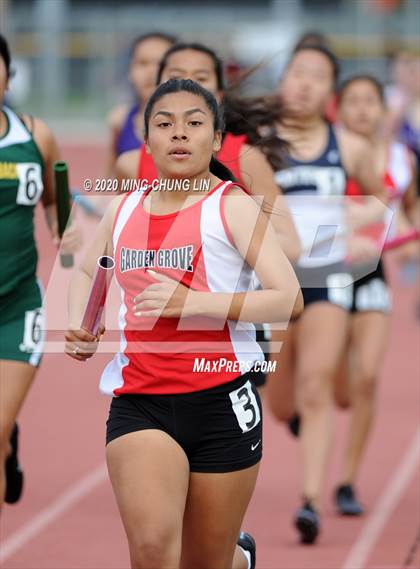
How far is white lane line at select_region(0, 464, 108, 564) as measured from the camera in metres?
7.08

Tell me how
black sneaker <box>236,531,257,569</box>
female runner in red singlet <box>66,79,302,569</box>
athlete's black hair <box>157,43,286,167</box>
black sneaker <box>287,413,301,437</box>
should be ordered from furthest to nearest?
A: black sneaker <box>287,413,301,437</box>
athlete's black hair <box>157,43,286,167</box>
black sneaker <box>236,531,257,569</box>
female runner in red singlet <box>66,79,302,569</box>

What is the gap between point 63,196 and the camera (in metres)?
5.54

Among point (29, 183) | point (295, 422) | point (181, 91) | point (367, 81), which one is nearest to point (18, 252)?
point (29, 183)

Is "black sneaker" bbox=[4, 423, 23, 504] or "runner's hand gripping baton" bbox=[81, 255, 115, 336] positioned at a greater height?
"runner's hand gripping baton" bbox=[81, 255, 115, 336]

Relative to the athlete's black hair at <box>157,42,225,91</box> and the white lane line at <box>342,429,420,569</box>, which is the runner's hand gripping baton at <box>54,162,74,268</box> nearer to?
the athlete's black hair at <box>157,42,225,91</box>

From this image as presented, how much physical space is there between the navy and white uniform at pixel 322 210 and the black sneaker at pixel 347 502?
0.95 meters

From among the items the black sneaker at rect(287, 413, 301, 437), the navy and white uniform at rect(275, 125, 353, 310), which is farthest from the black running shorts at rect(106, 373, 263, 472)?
the black sneaker at rect(287, 413, 301, 437)

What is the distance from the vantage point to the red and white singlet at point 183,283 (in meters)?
4.55

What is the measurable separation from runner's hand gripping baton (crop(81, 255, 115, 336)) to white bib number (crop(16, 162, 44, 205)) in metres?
1.62

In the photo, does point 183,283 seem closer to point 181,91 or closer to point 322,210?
point 181,91

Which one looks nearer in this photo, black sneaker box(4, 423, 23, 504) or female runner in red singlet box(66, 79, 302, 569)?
female runner in red singlet box(66, 79, 302, 569)

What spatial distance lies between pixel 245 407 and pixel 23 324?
75.5 inches

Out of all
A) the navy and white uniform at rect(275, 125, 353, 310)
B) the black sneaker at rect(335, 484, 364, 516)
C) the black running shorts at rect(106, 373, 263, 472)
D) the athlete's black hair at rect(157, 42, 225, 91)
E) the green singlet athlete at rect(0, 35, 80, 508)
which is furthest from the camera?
the black sneaker at rect(335, 484, 364, 516)

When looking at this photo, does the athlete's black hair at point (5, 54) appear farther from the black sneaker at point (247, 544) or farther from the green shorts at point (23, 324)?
the black sneaker at point (247, 544)
